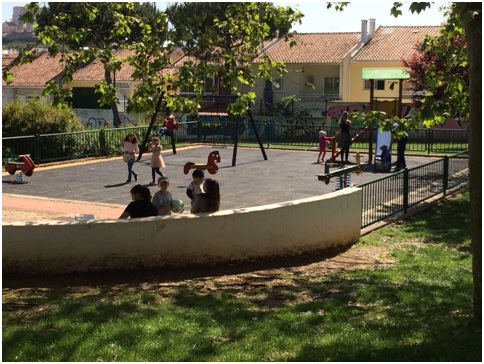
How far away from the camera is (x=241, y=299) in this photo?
861cm

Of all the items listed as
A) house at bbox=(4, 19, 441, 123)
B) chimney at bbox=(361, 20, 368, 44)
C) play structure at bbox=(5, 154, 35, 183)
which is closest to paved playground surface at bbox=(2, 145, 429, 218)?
play structure at bbox=(5, 154, 35, 183)

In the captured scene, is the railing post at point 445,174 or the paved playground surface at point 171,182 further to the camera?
the railing post at point 445,174

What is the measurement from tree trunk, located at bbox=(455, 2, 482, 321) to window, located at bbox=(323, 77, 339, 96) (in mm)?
43769

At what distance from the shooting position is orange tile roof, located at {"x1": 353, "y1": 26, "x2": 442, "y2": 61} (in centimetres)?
4838

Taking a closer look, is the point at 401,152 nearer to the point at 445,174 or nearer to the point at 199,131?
the point at 445,174

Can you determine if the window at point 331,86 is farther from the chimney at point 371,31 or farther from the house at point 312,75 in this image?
the chimney at point 371,31

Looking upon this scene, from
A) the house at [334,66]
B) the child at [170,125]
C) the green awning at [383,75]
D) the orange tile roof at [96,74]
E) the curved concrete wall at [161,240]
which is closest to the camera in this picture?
the curved concrete wall at [161,240]

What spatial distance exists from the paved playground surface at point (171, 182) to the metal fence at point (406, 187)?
7.57 feet

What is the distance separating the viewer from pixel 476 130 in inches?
269

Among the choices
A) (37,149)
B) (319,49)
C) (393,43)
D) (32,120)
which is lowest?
(37,149)

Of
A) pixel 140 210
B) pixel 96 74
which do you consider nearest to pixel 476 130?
pixel 140 210

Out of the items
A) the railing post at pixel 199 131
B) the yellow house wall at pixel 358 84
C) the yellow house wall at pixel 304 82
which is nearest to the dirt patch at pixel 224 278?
the railing post at pixel 199 131

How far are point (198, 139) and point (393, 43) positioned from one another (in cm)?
2337

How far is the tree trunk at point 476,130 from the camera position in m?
6.82
